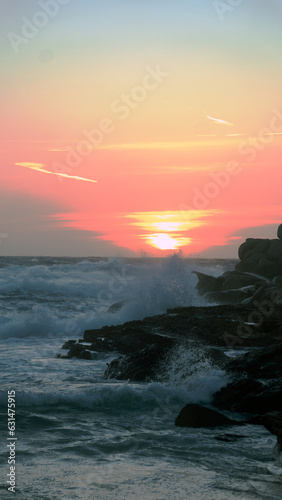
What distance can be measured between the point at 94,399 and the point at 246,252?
29.7m

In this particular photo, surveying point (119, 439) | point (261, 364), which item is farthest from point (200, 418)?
point (261, 364)

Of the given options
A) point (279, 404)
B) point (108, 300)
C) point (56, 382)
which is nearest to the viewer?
point (279, 404)

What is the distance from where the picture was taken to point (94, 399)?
938 centimetres

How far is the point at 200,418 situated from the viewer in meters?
7.67

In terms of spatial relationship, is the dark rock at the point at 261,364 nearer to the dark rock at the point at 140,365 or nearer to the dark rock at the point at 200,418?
the dark rock at the point at 140,365

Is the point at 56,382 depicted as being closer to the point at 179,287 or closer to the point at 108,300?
the point at 179,287

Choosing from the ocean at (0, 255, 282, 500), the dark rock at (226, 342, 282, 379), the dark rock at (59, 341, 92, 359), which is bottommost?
the dark rock at (59, 341, 92, 359)

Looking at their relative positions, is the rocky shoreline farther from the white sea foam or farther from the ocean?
the white sea foam

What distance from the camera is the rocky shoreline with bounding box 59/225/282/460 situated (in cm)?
832

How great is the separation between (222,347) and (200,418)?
6701 mm

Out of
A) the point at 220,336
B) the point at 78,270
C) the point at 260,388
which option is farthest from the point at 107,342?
the point at 78,270

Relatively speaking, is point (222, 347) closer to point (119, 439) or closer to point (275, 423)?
point (119, 439)

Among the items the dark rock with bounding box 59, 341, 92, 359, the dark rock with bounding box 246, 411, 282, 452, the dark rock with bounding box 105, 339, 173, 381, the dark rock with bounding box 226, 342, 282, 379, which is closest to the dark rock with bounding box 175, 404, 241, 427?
the dark rock with bounding box 246, 411, 282, 452

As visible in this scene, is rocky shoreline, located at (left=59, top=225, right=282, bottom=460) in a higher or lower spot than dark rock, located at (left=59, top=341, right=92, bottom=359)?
higher
